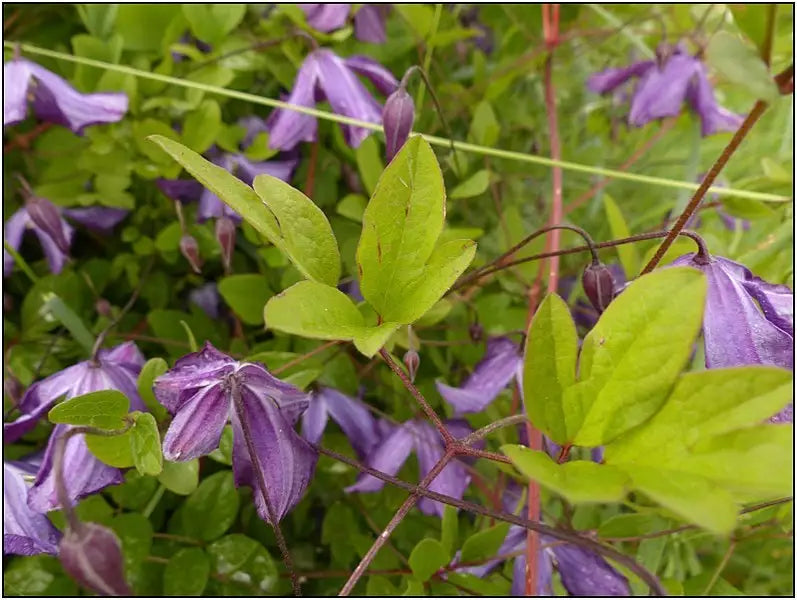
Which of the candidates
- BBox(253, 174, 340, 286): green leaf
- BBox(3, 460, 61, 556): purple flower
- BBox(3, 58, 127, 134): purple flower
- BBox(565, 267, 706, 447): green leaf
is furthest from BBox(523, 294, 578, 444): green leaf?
BBox(3, 58, 127, 134): purple flower

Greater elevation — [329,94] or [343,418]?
[329,94]

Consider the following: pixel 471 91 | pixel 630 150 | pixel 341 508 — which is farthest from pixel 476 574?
pixel 630 150

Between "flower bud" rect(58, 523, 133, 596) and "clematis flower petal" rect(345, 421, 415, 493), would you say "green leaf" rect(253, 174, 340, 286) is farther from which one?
"clematis flower petal" rect(345, 421, 415, 493)

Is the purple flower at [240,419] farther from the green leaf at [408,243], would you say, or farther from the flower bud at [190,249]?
the flower bud at [190,249]

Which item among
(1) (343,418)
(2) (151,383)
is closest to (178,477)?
(2) (151,383)

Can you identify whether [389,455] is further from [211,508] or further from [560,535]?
[560,535]

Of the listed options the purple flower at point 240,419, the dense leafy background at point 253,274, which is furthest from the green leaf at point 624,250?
the purple flower at point 240,419
